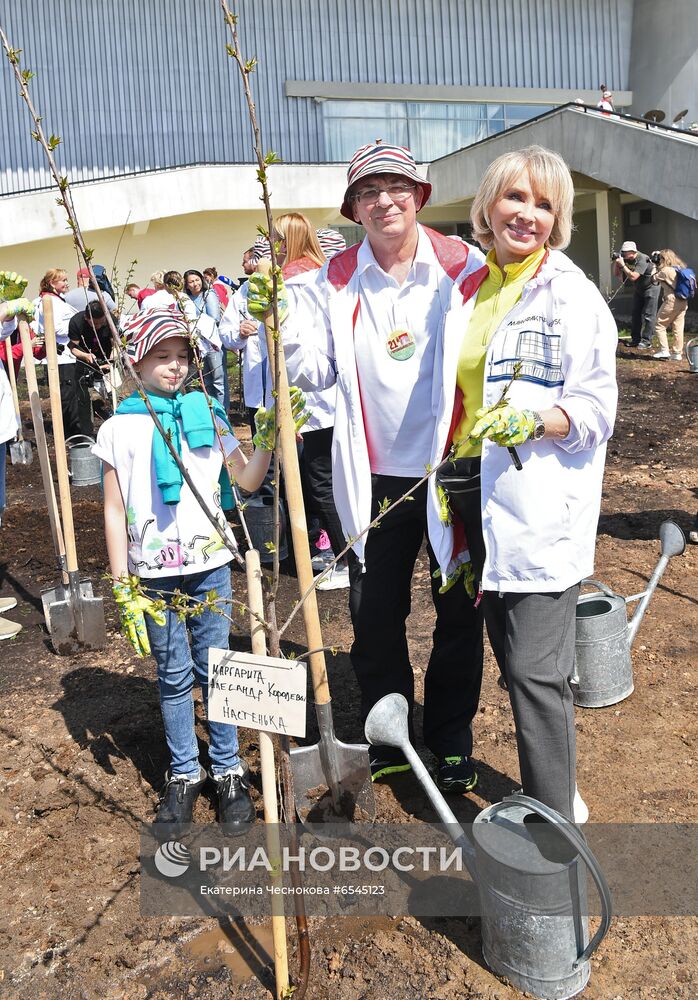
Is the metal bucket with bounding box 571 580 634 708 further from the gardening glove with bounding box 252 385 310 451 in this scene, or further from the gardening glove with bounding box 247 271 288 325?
the gardening glove with bounding box 247 271 288 325

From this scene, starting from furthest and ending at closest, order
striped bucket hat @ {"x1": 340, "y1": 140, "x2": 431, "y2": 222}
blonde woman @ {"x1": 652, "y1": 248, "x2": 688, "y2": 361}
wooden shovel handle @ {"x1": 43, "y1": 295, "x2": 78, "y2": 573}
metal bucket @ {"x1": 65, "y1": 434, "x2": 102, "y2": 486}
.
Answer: blonde woman @ {"x1": 652, "y1": 248, "x2": 688, "y2": 361}, metal bucket @ {"x1": 65, "y1": 434, "x2": 102, "y2": 486}, wooden shovel handle @ {"x1": 43, "y1": 295, "x2": 78, "y2": 573}, striped bucket hat @ {"x1": 340, "y1": 140, "x2": 431, "y2": 222}

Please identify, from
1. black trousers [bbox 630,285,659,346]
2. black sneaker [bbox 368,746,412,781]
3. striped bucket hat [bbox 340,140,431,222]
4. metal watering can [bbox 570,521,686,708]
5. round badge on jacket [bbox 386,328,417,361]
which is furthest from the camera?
black trousers [bbox 630,285,659,346]

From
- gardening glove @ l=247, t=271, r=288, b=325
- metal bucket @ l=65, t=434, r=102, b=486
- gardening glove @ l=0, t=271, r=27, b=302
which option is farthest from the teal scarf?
metal bucket @ l=65, t=434, r=102, b=486

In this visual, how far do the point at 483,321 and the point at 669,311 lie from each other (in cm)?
1155

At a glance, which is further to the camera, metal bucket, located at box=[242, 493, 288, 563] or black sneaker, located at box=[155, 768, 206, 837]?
metal bucket, located at box=[242, 493, 288, 563]

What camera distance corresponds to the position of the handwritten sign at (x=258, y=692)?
195cm

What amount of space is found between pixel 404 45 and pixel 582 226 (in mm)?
Answer: 7469

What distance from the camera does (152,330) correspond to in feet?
8.73

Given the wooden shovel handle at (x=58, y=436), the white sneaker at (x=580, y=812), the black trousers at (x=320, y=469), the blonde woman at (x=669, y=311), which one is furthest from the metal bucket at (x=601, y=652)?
the blonde woman at (x=669, y=311)

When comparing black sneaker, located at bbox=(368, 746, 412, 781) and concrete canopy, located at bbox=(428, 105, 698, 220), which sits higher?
concrete canopy, located at bbox=(428, 105, 698, 220)

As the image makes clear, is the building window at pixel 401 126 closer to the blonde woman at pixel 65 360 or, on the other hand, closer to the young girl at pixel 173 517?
the blonde woman at pixel 65 360

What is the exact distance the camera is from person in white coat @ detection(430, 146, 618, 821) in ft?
7.23

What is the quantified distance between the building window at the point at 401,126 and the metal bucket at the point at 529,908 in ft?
71.5

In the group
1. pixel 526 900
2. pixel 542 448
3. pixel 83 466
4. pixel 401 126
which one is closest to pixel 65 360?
pixel 83 466
